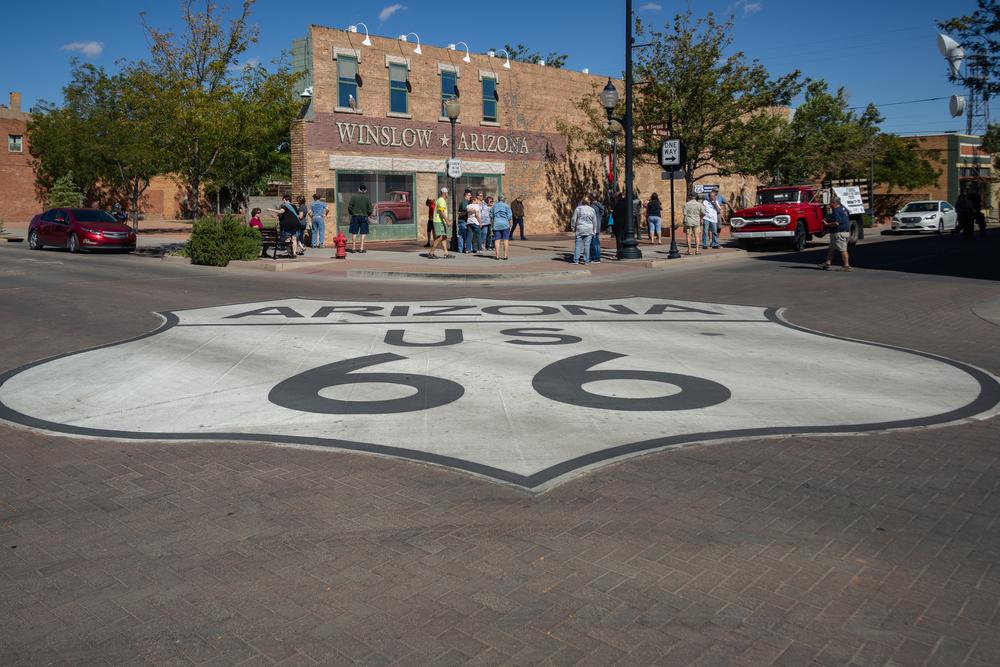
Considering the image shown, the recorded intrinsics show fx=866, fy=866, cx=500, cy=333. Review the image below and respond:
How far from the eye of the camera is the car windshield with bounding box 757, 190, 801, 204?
2929 centimetres

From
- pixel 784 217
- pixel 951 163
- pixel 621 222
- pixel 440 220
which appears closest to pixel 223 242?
pixel 440 220

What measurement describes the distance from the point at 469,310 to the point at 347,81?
18.9 meters

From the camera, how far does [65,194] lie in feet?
162

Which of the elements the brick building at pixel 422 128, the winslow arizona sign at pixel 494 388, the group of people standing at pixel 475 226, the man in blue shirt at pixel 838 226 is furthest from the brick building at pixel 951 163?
the winslow arizona sign at pixel 494 388

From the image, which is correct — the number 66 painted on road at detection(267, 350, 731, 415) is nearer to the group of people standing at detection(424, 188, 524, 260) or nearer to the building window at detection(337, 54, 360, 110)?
the group of people standing at detection(424, 188, 524, 260)

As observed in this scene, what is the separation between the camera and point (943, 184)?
66.7 meters

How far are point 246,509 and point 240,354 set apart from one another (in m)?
5.28

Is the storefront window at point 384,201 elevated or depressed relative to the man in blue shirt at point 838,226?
elevated

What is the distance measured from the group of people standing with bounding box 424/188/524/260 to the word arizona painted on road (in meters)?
8.02

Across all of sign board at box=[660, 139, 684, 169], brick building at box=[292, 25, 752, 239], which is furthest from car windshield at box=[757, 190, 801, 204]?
brick building at box=[292, 25, 752, 239]

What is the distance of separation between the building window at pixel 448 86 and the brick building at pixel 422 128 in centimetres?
6

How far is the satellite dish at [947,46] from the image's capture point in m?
25.7

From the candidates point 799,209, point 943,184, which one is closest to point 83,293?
point 799,209

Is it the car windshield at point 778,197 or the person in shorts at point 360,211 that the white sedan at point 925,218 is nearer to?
the car windshield at point 778,197
